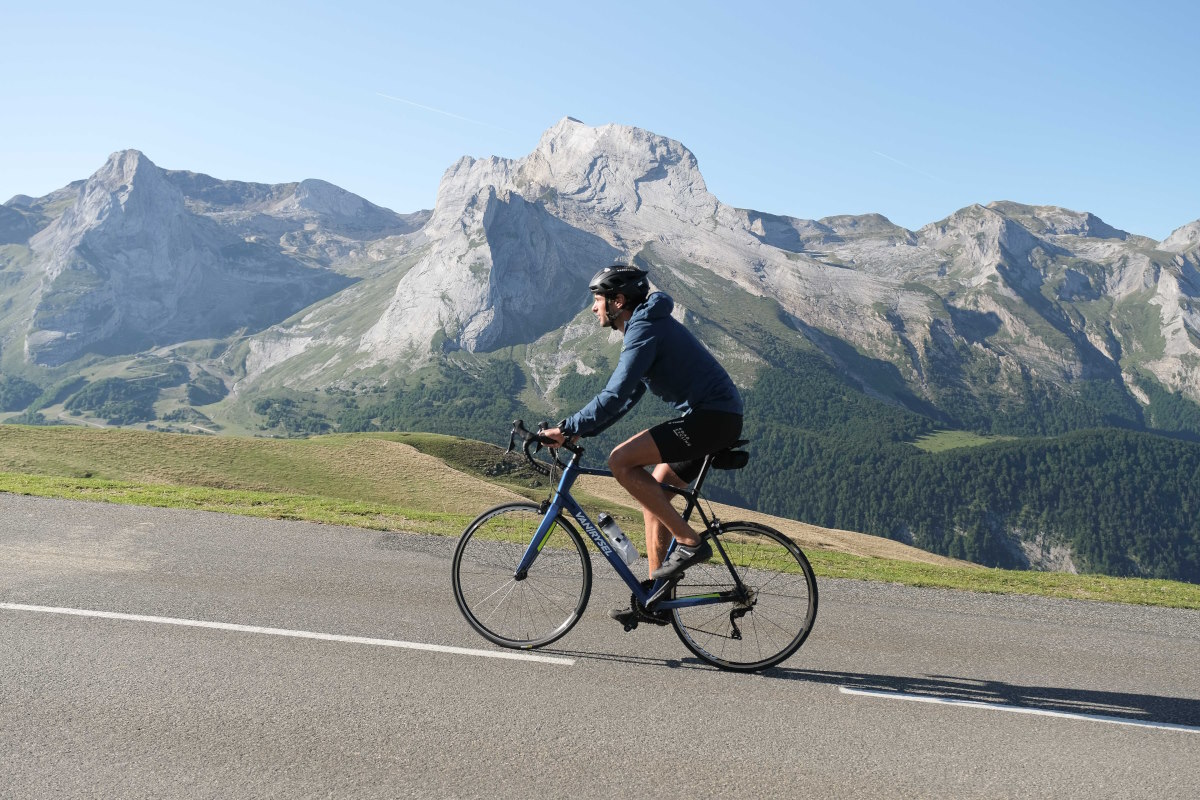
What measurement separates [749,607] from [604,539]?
5.26 feet

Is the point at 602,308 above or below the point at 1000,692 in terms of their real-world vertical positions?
above

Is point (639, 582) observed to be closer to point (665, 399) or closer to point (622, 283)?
point (665, 399)

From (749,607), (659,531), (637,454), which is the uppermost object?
(637,454)

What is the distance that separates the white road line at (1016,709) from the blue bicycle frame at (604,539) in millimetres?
1564

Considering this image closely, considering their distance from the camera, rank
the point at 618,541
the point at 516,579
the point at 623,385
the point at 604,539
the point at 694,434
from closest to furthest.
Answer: the point at 623,385, the point at 694,434, the point at 618,541, the point at 604,539, the point at 516,579

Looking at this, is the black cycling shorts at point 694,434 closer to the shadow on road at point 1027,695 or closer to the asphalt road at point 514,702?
the asphalt road at point 514,702

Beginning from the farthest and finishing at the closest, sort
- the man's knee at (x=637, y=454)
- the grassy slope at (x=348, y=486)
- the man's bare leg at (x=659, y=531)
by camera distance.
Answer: the grassy slope at (x=348, y=486)
the man's bare leg at (x=659, y=531)
the man's knee at (x=637, y=454)

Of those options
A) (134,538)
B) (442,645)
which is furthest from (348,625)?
(134,538)

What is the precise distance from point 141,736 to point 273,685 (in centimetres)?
114

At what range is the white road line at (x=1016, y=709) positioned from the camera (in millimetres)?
7148

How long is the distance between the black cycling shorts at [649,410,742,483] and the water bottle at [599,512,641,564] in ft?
3.19

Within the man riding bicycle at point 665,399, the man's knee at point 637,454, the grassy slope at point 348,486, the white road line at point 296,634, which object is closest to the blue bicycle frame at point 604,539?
the man riding bicycle at point 665,399

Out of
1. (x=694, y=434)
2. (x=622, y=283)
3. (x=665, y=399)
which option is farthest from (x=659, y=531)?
(x=622, y=283)

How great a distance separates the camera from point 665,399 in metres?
7.76
